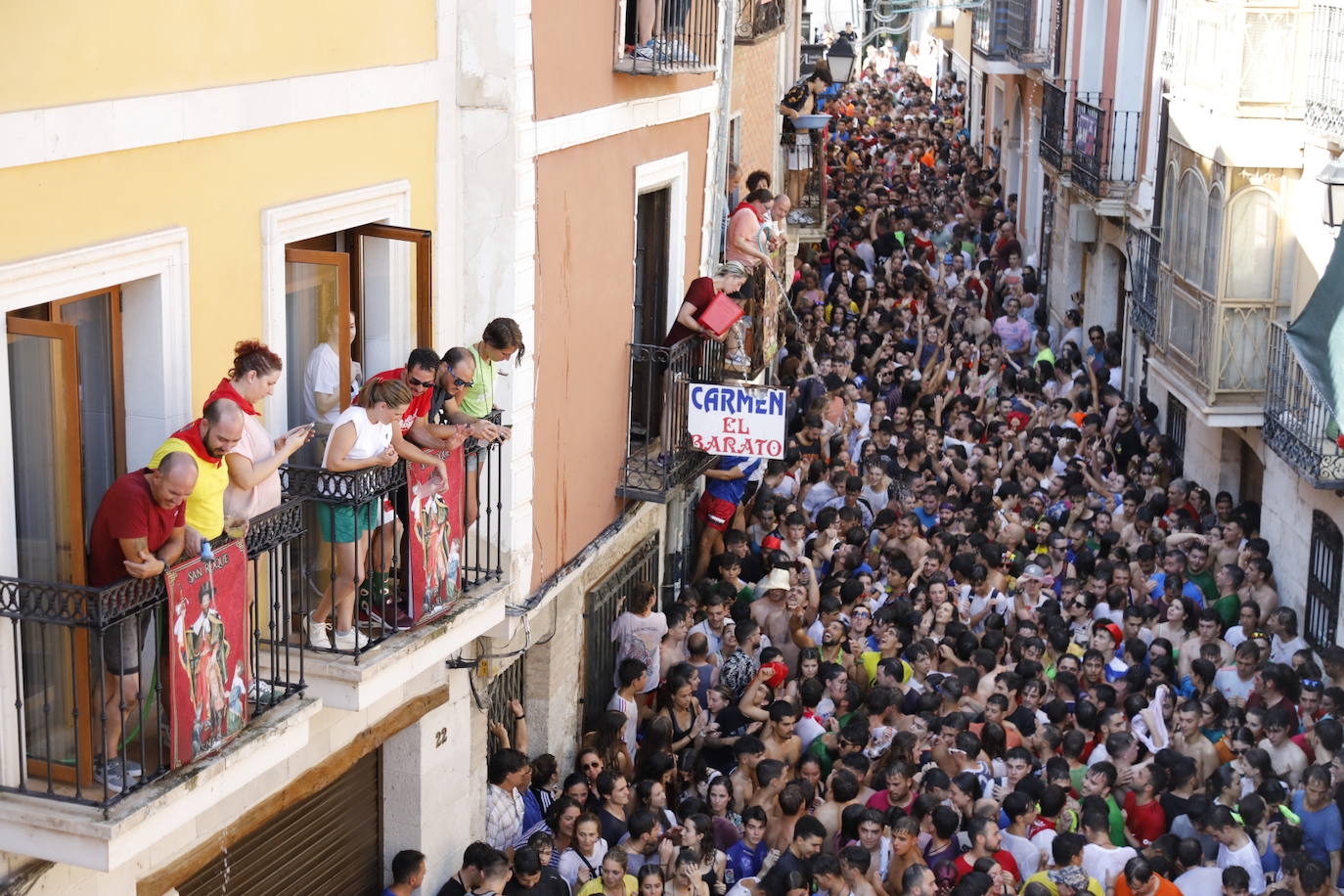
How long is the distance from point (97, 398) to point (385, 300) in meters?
2.33

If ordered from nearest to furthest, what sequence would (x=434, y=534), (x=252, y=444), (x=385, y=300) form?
(x=252, y=444), (x=434, y=534), (x=385, y=300)

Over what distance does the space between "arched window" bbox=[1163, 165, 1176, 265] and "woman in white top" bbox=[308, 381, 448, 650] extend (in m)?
11.7

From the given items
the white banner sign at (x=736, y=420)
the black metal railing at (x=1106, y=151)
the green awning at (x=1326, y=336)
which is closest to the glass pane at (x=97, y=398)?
the white banner sign at (x=736, y=420)

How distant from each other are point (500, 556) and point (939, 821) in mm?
2840

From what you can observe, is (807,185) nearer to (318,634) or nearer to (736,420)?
(736,420)

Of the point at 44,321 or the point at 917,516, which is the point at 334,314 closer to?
the point at 44,321

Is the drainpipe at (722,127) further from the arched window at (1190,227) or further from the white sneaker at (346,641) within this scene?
the white sneaker at (346,641)

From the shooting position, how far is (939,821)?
34.8 feet

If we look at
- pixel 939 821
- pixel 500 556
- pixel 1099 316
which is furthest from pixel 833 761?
pixel 1099 316

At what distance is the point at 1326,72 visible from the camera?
15453mm

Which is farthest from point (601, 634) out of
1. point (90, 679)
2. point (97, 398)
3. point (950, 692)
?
point (90, 679)

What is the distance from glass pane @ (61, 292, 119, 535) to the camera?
24.6 ft

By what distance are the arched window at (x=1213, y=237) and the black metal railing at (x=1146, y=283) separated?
177cm

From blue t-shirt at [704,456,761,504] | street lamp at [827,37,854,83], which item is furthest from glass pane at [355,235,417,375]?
street lamp at [827,37,854,83]
